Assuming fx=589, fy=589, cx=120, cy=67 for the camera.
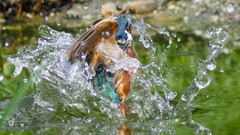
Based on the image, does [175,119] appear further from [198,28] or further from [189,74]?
[198,28]

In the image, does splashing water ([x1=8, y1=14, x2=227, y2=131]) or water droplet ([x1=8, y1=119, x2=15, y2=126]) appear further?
splashing water ([x1=8, y1=14, x2=227, y2=131])

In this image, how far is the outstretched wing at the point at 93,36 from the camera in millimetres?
3176

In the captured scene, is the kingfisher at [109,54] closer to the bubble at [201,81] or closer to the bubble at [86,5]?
the bubble at [201,81]

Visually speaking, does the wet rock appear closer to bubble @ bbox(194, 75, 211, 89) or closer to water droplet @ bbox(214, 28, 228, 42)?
water droplet @ bbox(214, 28, 228, 42)

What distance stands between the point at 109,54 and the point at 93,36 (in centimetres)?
13

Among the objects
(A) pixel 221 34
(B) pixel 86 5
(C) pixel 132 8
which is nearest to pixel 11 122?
(A) pixel 221 34

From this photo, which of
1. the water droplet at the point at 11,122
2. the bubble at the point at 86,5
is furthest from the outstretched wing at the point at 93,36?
the bubble at the point at 86,5

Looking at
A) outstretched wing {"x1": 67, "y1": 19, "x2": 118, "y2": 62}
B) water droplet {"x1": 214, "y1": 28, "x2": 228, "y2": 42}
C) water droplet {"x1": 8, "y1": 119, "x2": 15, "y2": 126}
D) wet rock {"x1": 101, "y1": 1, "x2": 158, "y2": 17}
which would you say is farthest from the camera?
wet rock {"x1": 101, "y1": 1, "x2": 158, "y2": 17}

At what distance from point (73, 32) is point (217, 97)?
387 centimetres

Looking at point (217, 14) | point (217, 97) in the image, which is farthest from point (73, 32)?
point (217, 97)

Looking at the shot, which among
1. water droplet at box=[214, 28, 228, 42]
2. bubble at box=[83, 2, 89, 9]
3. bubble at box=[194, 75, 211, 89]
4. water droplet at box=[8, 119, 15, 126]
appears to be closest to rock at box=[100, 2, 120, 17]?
bubble at box=[83, 2, 89, 9]

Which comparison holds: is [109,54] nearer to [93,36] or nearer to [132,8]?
[93,36]

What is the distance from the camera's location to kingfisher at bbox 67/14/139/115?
3.18 metres

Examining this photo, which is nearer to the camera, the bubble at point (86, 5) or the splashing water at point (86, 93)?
the splashing water at point (86, 93)
